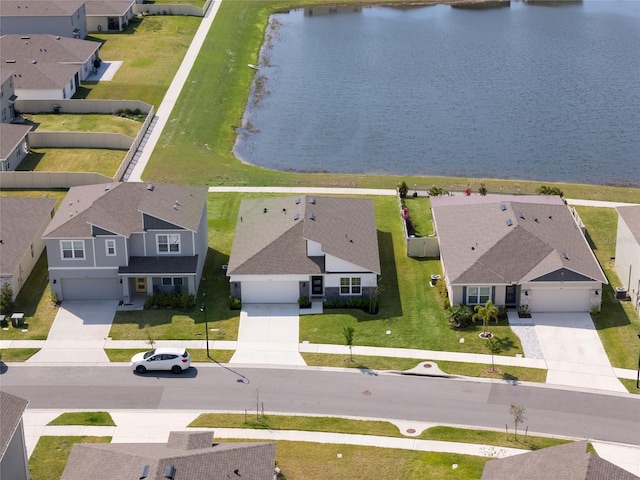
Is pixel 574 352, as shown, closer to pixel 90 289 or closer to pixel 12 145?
pixel 90 289

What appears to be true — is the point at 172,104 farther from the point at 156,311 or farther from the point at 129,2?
the point at 156,311

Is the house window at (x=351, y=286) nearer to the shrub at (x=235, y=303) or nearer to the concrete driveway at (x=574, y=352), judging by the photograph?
the shrub at (x=235, y=303)

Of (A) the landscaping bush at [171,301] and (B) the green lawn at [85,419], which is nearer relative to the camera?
(B) the green lawn at [85,419]

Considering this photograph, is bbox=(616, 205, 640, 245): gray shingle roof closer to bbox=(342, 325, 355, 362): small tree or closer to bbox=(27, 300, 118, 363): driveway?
bbox=(342, 325, 355, 362): small tree

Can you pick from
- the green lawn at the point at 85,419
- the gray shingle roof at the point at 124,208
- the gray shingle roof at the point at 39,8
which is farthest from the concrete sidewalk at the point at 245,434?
the gray shingle roof at the point at 39,8

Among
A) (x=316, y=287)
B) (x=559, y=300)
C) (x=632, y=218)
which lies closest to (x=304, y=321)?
(x=316, y=287)

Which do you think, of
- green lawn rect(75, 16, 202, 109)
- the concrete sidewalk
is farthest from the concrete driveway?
green lawn rect(75, 16, 202, 109)

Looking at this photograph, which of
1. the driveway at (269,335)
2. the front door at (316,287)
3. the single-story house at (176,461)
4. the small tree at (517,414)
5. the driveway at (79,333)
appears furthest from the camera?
the front door at (316,287)
